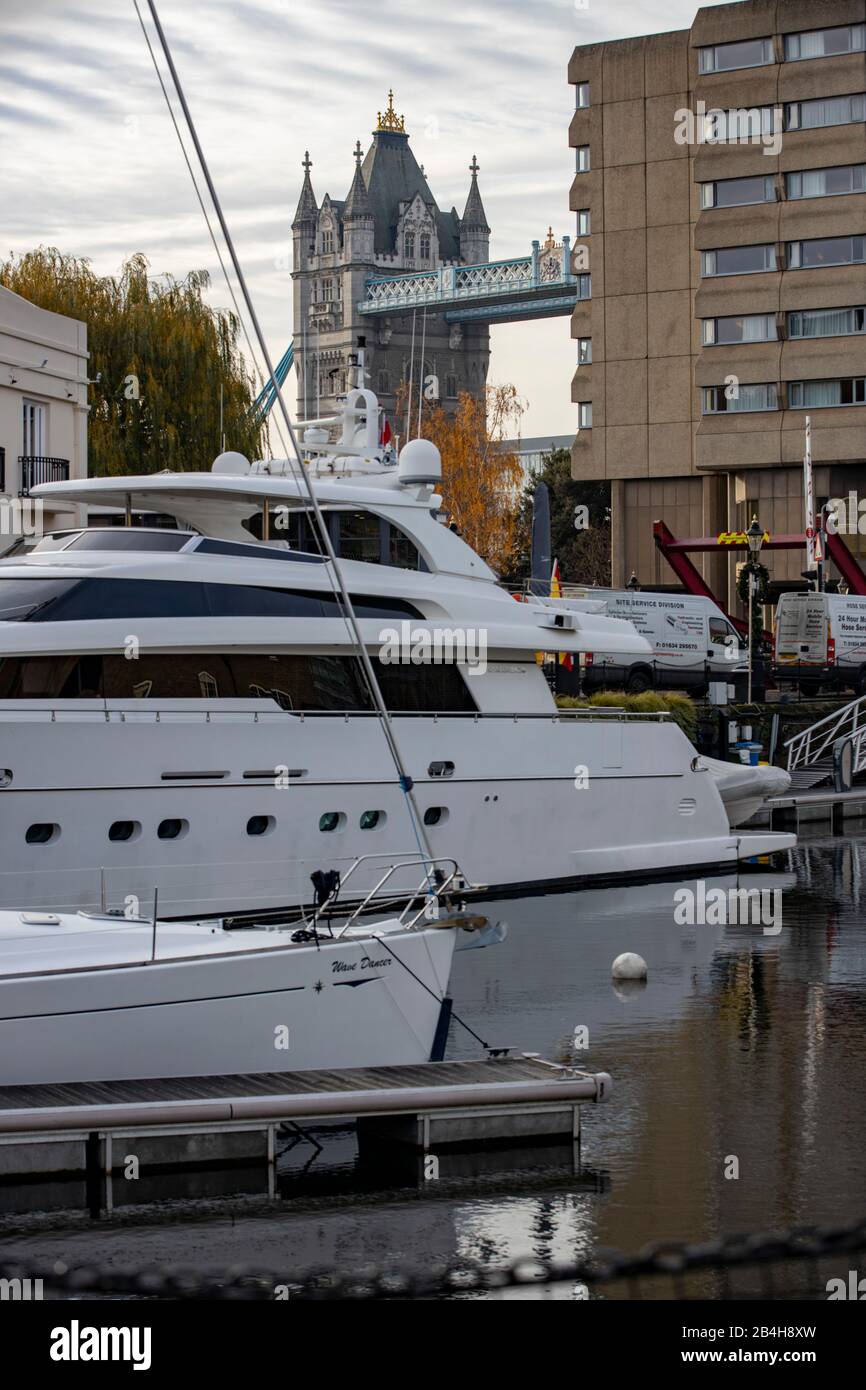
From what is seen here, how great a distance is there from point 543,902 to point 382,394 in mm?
151510

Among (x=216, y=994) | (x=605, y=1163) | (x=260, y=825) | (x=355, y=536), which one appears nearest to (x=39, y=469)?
(x=355, y=536)

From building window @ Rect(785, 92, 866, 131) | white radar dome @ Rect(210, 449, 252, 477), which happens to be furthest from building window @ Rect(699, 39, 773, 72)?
white radar dome @ Rect(210, 449, 252, 477)

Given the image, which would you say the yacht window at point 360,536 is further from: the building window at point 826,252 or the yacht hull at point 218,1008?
the building window at point 826,252

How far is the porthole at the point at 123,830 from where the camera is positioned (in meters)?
19.4

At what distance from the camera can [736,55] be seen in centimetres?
6488

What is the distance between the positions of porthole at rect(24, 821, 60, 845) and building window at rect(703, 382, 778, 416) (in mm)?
50526

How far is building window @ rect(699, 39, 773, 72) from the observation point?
64250mm

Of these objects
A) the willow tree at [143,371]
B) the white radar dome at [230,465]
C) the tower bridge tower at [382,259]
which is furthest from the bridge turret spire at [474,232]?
the white radar dome at [230,465]

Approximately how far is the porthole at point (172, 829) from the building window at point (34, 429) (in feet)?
62.1

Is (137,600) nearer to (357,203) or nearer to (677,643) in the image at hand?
(677,643)

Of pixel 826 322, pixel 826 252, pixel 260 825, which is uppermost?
pixel 826 252

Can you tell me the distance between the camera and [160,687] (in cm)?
2034

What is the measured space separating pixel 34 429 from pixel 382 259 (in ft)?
469

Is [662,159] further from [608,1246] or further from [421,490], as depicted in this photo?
[608,1246]
